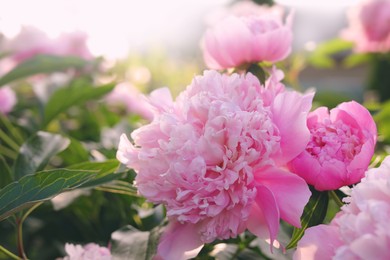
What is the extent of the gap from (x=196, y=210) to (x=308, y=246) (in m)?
0.09

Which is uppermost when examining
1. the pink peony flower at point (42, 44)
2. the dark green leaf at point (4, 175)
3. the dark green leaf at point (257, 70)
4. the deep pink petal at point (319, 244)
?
the dark green leaf at point (257, 70)

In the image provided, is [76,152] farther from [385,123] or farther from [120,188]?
[385,123]

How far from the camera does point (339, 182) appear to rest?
0.43 m

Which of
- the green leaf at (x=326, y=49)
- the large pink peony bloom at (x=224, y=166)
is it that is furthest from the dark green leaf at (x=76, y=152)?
the green leaf at (x=326, y=49)

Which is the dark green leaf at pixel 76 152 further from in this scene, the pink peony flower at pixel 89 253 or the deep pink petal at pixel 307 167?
the deep pink petal at pixel 307 167

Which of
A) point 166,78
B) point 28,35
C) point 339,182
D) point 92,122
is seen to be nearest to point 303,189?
point 339,182

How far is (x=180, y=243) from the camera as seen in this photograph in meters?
0.43

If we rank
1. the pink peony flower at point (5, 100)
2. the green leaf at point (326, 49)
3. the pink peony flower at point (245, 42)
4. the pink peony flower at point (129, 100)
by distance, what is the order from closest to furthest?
the pink peony flower at point (245, 42)
the pink peony flower at point (5, 100)
the pink peony flower at point (129, 100)
the green leaf at point (326, 49)

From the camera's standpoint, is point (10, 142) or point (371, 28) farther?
point (371, 28)

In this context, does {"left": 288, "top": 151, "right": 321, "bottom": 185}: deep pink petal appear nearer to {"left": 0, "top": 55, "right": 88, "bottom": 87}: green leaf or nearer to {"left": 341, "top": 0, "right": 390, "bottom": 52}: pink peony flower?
{"left": 0, "top": 55, "right": 88, "bottom": 87}: green leaf

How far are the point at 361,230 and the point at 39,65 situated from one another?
2.06ft

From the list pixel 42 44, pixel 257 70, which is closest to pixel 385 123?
pixel 257 70

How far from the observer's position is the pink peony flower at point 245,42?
529mm

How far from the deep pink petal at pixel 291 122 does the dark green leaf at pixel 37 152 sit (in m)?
0.26
